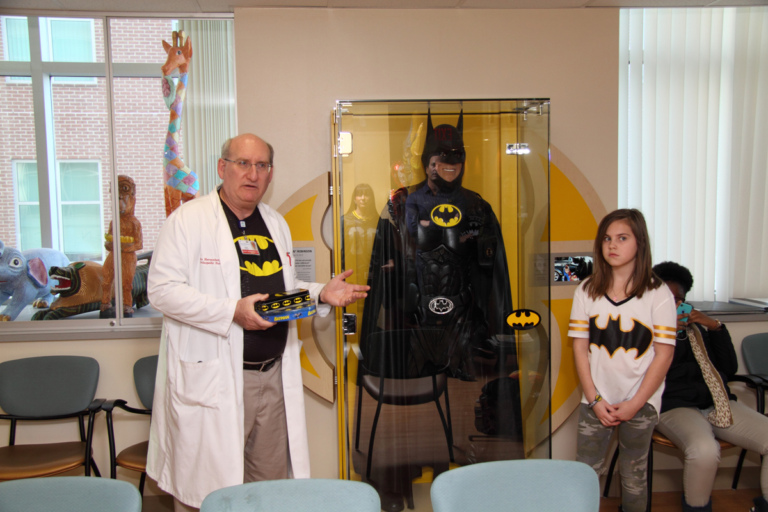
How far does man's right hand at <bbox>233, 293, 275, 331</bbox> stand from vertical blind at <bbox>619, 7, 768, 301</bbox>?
8.48 feet

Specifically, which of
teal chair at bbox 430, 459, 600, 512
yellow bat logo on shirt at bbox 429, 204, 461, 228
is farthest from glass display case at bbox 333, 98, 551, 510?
teal chair at bbox 430, 459, 600, 512

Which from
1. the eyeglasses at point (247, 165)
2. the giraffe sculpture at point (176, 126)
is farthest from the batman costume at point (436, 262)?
the giraffe sculpture at point (176, 126)

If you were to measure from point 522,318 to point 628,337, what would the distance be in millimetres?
531

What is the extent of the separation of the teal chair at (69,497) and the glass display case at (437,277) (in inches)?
54.5

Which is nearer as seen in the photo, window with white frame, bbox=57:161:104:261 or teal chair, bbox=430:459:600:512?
teal chair, bbox=430:459:600:512

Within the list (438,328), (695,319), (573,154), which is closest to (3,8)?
(438,328)

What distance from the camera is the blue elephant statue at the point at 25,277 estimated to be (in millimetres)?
3168

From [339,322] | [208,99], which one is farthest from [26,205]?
[339,322]

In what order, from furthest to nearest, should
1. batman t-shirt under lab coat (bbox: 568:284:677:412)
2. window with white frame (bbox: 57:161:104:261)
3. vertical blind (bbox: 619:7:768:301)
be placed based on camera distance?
vertical blind (bbox: 619:7:768:301) < window with white frame (bbox: 57:161:104:261) < batman t-shirt under lab coat (bbox: 568:284:677:412)

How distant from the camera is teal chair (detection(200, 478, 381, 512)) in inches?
52.9

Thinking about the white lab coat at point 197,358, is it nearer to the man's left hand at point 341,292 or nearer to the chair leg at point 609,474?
the man's left hand at point 341,292

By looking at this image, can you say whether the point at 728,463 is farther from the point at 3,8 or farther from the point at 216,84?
the point at 3,8

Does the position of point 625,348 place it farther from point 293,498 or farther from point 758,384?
point 293,498

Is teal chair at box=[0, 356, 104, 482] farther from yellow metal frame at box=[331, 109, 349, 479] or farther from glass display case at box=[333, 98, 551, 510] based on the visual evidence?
glass display case at box=[333, 98, 551, 510]
